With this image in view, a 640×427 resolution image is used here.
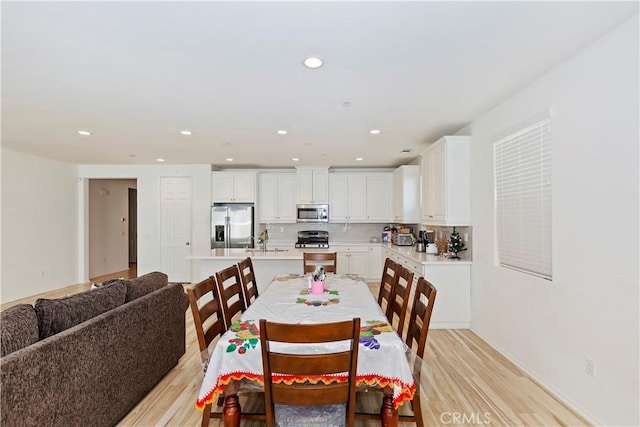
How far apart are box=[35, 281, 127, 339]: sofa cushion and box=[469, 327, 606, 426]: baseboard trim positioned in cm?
339

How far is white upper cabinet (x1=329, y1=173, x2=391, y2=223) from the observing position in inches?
265

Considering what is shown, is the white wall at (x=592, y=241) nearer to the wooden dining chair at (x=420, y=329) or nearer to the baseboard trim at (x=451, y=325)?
the baseboard trim at (x=451, y=325)

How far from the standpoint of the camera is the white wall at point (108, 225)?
7234mm

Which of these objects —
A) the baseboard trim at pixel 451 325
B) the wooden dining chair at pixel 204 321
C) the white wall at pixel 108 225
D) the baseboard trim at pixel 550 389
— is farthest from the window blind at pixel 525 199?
the white wall at pixel 108 225

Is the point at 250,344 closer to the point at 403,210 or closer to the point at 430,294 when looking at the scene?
the point at 430,294

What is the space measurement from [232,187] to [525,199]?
523cm

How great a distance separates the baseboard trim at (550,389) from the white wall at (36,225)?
730 centimetres

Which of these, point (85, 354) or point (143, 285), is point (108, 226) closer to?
point (143, 285)

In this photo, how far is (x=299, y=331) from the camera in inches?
51.9

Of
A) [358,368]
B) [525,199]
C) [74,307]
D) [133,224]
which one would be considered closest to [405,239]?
[525,199]

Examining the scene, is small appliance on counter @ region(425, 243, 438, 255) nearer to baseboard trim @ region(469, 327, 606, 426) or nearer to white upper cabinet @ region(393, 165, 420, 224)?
white upper cabinet @ region(393, 165, 420, 224)

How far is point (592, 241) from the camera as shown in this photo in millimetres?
2129

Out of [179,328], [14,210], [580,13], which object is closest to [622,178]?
[580,13]

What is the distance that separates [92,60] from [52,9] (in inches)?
22.7
